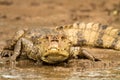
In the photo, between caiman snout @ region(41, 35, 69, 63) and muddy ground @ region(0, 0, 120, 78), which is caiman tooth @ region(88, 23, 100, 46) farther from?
caiman snout @ region(41, 35, 69, 63)

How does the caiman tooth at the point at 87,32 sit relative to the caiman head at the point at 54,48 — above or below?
above

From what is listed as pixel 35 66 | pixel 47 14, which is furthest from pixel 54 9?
pixel 35 66

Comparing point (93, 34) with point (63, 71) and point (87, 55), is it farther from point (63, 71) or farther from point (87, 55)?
point (63, 71)

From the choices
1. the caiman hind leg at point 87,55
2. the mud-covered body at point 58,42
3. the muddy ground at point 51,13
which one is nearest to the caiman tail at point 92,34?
the mud-covered body at point 58,42

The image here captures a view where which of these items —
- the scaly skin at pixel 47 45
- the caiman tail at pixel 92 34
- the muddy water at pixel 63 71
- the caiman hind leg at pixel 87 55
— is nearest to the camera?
the muddy water at pixel 63 71

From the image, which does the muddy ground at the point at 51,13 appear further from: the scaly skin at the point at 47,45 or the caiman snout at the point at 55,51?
the caiman snout at the point at 55,51

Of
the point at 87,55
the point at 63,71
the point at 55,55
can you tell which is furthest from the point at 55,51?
the point at 87,55

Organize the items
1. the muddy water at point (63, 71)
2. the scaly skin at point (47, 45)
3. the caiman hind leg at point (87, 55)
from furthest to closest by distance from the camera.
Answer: the caiman hind leg at point (87, 55)
the scaly skin at point (47, 45)
the muddy water at point (63, 71)

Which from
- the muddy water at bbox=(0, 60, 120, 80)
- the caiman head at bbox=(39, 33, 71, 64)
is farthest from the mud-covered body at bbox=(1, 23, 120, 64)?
the muddy water at bbox=(0, 60, 120, 80)
